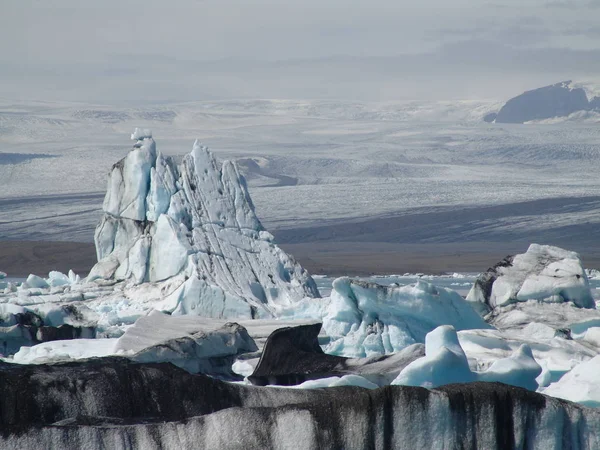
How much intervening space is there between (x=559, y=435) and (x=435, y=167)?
64794 mm

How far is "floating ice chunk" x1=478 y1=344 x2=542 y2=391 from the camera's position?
293 inches

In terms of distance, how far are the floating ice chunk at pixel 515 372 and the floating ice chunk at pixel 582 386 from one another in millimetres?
156

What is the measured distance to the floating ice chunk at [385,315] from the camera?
12.5 meters

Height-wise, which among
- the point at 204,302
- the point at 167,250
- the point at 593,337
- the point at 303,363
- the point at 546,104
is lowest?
the point at 593,337

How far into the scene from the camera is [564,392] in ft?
23.6

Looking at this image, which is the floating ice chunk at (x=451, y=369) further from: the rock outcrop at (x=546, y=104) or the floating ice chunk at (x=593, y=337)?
the rock outcrop at (x=546, y=104)

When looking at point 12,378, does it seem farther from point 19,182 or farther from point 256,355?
point 19,182

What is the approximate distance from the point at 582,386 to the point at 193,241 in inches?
439

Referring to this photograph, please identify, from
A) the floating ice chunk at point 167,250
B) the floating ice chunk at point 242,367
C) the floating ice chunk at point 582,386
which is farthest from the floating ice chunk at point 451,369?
the floating ice chunk at point 167,250

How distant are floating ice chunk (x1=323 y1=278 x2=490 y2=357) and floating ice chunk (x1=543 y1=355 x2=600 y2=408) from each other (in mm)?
4898

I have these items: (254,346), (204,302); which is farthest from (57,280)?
(254,346)

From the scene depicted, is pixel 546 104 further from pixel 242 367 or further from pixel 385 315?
pixel 242 367

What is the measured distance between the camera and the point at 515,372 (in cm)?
755

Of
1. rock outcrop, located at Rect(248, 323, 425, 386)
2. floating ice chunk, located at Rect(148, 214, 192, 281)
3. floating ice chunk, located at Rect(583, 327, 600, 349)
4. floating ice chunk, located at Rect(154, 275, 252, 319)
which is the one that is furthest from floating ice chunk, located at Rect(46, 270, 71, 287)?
rock outcrop, located at Rect(248, 323, 425, 386)
